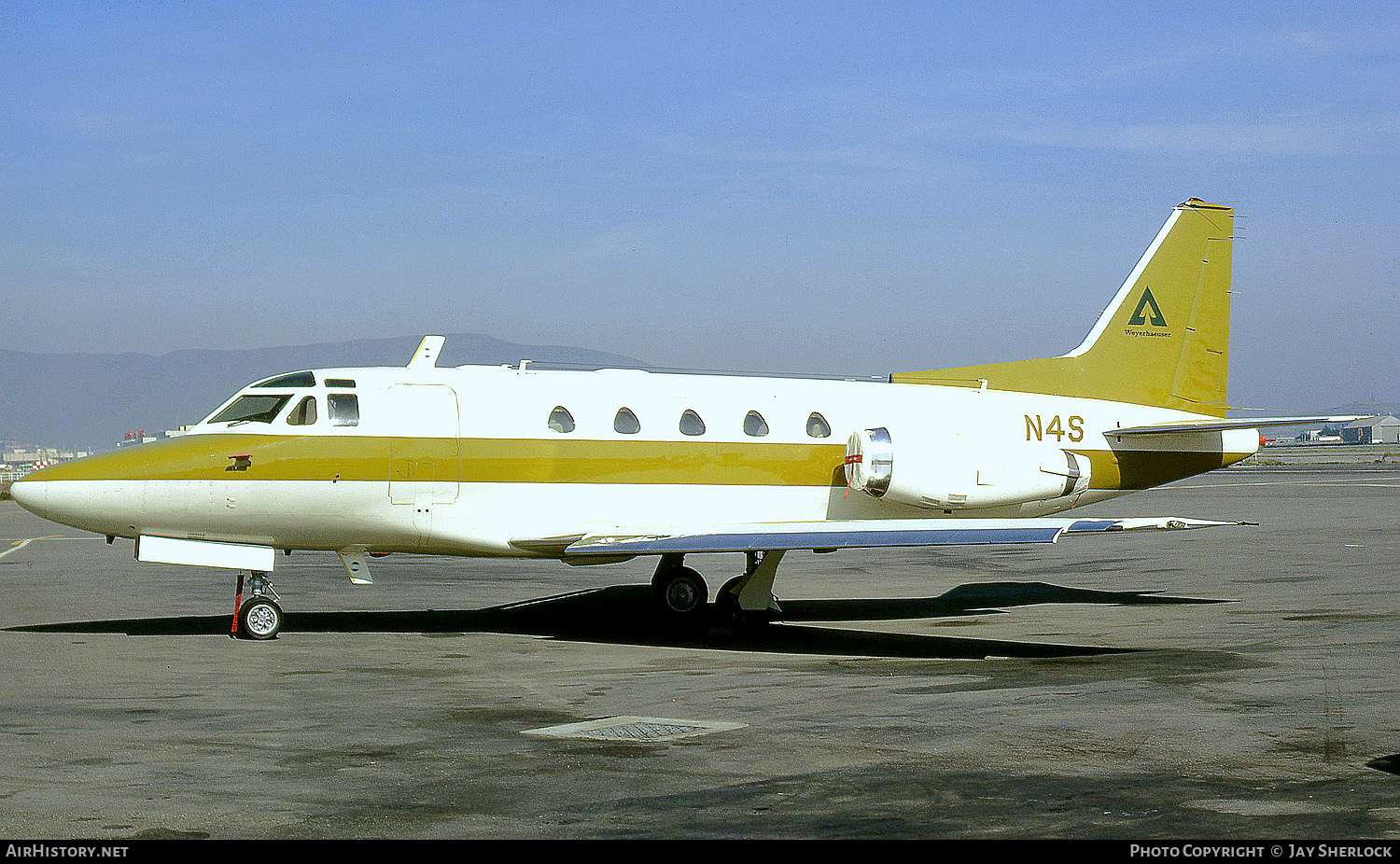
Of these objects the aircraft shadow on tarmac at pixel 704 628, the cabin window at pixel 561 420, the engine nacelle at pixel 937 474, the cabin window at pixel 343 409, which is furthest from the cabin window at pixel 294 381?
the engine nacelle at pixel 937 474

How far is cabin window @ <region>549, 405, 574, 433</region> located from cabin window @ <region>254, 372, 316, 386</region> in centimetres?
305

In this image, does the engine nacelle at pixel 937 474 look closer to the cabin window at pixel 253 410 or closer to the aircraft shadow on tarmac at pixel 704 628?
the aircraft shadow on tarmac at pixel 704 628

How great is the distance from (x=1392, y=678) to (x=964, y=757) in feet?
18.2

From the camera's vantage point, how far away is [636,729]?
10570 millimetres

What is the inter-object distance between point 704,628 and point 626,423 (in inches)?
117

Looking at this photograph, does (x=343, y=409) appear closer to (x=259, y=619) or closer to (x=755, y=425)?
(x=259, y=619)

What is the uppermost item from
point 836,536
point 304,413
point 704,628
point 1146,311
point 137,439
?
point 1146,311

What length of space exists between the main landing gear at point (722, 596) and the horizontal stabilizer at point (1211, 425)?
21.3 feet

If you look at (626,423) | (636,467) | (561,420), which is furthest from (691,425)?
(561,420)

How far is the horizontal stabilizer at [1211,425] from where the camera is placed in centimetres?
2000

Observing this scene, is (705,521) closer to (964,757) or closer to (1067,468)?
(1067,468)

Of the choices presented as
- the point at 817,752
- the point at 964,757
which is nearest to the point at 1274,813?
the point at 964,757

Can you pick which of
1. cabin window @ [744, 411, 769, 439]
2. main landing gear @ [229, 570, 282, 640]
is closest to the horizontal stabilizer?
cabin window @ [744, 411, 769, 439]

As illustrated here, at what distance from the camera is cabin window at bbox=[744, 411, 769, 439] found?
18.7 meters
